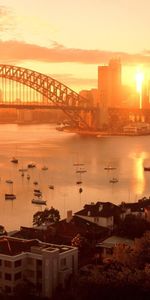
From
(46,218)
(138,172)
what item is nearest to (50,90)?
(138,172)

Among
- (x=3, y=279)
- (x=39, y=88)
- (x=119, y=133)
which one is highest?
(x=39, y=88)

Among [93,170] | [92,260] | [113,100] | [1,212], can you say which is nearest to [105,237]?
[92,260]

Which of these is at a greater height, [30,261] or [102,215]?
[102,215]

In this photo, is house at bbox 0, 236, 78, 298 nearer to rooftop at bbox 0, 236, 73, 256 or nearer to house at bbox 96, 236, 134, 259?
rooftop at bbox 0, 236, 73, 256

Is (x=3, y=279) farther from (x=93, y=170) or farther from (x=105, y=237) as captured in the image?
(x=93, y=170)

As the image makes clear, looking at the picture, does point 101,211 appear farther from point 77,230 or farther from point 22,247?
point 22,247

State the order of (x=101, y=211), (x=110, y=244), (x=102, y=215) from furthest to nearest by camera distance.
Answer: (x=101, y=211) → (x=102, y=215) → (x=110, y=244)
